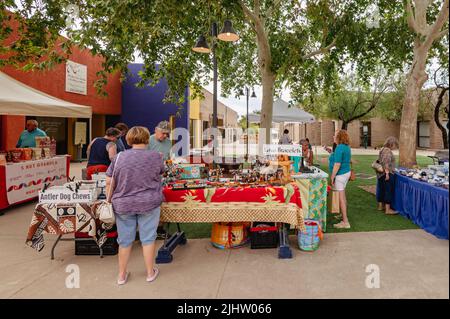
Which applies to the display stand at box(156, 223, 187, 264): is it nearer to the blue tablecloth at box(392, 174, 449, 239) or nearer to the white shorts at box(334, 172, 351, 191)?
the white shorts at box(334, 172, 351, 191)

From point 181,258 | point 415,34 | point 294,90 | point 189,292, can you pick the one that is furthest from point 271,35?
point 189,292

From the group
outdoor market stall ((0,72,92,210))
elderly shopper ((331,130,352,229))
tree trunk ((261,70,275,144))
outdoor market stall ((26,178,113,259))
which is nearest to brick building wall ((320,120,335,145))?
tree trunk ((261,70,275,144))

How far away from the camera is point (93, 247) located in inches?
177

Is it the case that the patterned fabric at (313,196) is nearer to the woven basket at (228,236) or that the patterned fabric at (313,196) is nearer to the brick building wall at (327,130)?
the woven basket at (228,236)

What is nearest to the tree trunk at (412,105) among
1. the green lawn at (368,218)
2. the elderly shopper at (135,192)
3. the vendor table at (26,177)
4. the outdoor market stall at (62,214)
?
the green lawn at (368,218)

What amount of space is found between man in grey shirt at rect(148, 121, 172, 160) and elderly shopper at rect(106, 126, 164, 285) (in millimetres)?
1968

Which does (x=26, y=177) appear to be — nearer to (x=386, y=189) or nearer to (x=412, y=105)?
(x=386, y=189)

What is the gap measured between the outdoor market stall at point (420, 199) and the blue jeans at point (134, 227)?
3.68 meters

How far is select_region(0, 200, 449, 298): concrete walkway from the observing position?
3.30m

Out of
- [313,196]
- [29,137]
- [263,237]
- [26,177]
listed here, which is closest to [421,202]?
[313,196]
